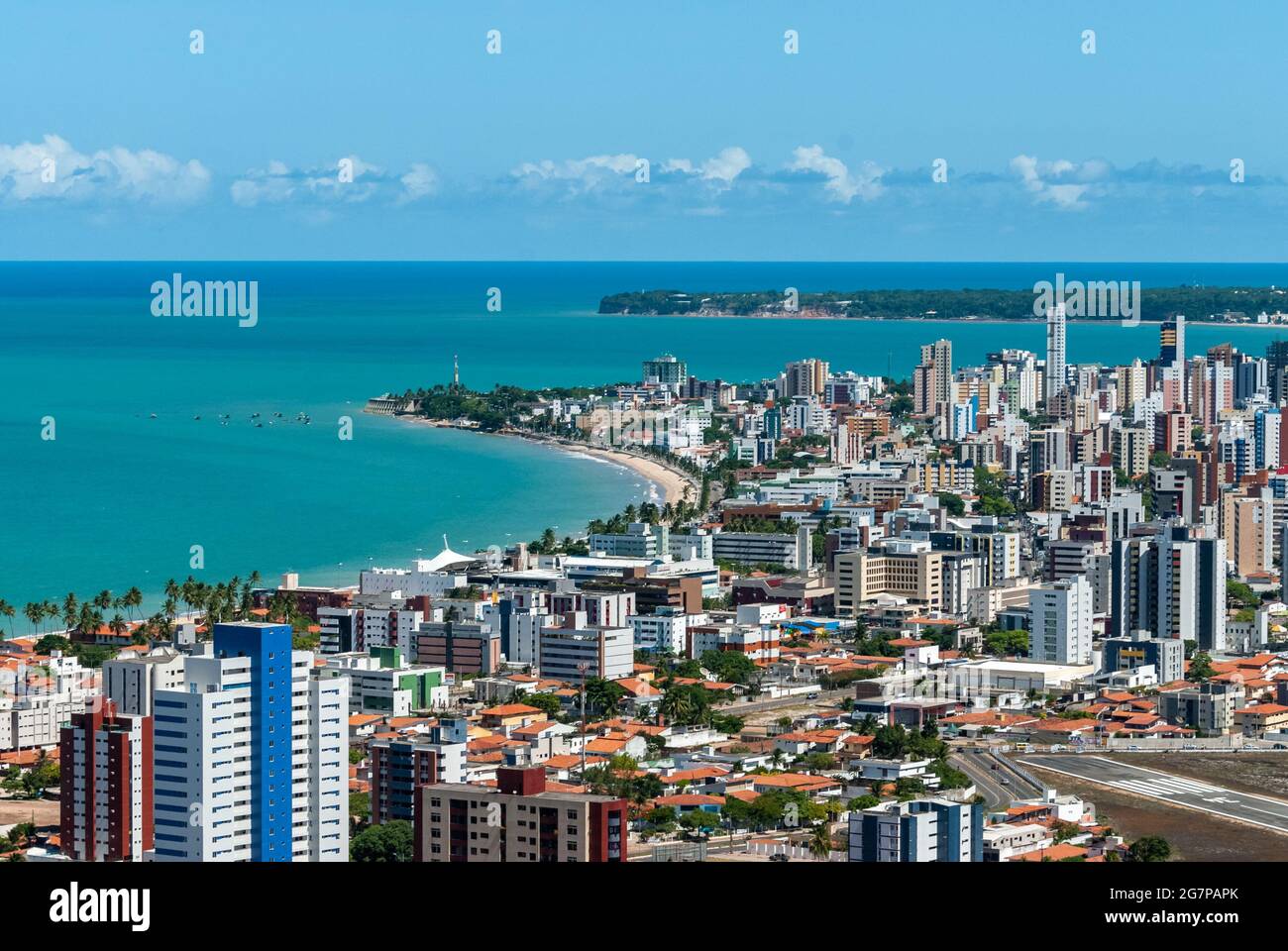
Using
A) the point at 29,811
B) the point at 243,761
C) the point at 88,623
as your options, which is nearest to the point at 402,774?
the point at 29,811

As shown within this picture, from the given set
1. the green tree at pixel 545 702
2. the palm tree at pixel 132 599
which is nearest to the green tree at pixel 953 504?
the palm tree at pixel 132 599

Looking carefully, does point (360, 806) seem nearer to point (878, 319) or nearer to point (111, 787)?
point (111, 787)

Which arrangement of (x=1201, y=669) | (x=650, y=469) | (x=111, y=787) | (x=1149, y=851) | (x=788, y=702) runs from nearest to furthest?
(x=111, y=787), (x=1149, y=851), (x=788, y=702), (x=1201, y=669), (x=650, y=469)

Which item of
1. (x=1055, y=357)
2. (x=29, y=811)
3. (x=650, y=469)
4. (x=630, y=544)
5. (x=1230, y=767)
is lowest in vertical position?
(x=1230, y=767)

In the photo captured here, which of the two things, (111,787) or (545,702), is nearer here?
(111,787)

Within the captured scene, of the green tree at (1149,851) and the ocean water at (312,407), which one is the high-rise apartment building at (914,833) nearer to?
the green tree at (1149,851)
